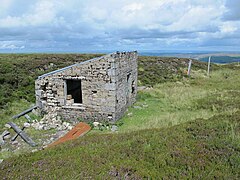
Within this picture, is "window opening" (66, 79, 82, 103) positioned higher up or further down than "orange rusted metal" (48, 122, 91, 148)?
higher up

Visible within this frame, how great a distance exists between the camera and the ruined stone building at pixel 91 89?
11.1 meters

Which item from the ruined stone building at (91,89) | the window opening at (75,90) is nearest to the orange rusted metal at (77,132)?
the ruined stone building at (91,89)

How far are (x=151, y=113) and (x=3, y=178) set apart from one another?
371 inches

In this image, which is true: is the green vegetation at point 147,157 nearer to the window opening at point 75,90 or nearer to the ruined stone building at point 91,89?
the ruined stone building at point 91,89

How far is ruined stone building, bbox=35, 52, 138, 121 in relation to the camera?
36.3 feet

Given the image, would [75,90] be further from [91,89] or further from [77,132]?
[77,132]

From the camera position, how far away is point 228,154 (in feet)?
17.3

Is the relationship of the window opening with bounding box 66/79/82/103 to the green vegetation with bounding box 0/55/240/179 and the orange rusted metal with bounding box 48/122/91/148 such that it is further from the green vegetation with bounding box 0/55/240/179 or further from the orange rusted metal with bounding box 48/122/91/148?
the green vegetation with bounding box 0/55/240/179

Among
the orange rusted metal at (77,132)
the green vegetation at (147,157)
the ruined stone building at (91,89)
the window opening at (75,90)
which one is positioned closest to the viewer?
the green vegetation at (147,157)

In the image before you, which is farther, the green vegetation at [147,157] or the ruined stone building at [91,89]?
the ruined stone building at [91,89]

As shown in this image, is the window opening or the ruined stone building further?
the window opening

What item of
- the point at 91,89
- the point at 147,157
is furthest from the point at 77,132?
the point at 147,157

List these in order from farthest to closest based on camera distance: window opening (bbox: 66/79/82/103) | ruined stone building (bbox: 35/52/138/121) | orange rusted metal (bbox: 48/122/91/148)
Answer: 1. window opening (bbox: 66/79/82/103)
2. ruined stone building (bbox: 35/52/138/121)
3. orange rusted metal (bbox: 48/122/91/148)

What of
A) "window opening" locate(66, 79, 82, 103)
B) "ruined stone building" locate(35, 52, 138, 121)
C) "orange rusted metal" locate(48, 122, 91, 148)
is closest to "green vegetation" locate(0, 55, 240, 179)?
"orange rusted metal" locate(48, 122, 91, 148)
